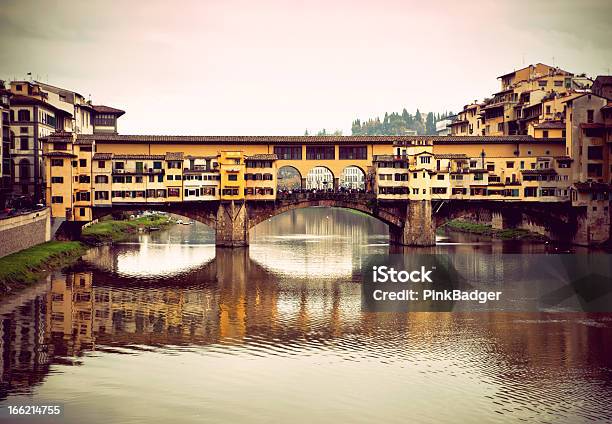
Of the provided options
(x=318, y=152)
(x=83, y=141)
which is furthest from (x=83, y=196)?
(x=318, y=152)

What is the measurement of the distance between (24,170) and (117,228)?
15582 mm

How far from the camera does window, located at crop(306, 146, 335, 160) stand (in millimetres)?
92250

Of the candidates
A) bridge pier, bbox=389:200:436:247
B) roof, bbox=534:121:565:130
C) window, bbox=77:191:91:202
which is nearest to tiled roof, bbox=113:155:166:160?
window, bbox=77:191:91:202

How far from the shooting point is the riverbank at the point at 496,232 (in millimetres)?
96688

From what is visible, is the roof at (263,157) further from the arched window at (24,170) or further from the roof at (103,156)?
the arched window at (24,170)

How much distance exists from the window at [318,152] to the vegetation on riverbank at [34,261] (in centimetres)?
2639

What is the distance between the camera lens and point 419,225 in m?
86.8

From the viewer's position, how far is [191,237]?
10419 centimetres

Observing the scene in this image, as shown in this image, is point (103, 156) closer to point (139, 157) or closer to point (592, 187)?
point (139, 157)

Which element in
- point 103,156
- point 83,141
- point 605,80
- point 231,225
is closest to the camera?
point 103,156

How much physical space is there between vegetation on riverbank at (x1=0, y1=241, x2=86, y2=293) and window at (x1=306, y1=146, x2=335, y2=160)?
2639 centimetres

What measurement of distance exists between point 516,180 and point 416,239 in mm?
12709

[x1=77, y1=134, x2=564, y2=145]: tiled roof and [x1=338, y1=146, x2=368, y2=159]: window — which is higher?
[x1=77, y1=134, x2=564, y2=145]: tiled roof

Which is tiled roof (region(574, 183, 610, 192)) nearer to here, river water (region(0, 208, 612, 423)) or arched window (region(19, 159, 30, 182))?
river water (region(0, 208, 612, 423))
